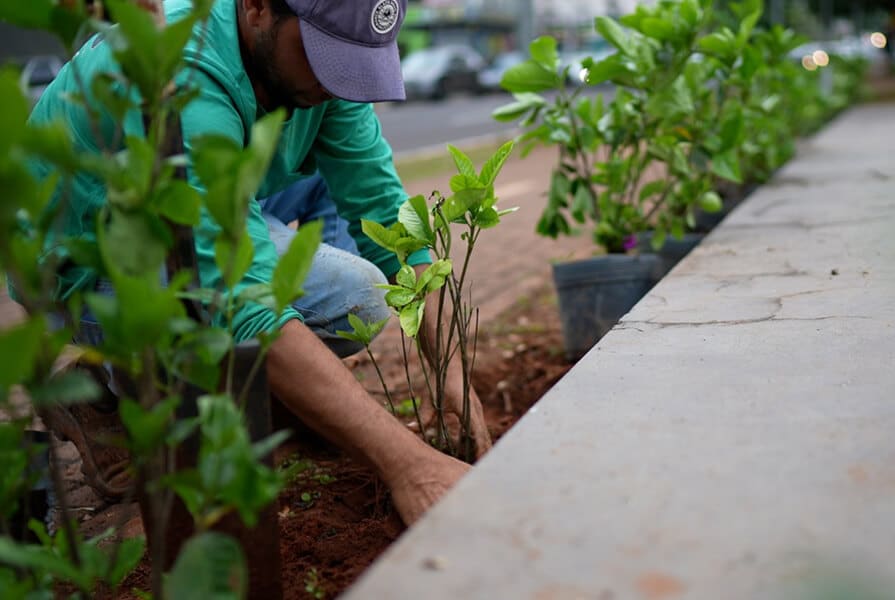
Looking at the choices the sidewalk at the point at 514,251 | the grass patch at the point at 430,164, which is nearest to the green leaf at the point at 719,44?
the sidewalk at the point at 514,251

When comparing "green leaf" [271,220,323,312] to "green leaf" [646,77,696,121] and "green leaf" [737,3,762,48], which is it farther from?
A: "green leaf" [737,3,762,48]

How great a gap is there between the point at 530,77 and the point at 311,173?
2.72 ft

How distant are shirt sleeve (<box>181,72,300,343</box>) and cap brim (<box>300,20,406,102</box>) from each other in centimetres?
20

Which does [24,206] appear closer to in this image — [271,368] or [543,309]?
[271,368]

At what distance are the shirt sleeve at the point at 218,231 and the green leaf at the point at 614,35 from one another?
1.52m

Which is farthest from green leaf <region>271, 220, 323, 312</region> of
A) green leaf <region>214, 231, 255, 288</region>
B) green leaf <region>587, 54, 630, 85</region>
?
green leaf <region>587, 54, 630, 85</region>

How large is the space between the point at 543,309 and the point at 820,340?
235 centimetres

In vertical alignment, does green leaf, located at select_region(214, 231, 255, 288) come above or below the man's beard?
below

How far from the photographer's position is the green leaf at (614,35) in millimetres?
3154

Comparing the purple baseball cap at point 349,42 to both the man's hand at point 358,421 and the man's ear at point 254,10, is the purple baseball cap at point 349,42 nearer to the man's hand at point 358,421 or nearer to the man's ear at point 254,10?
the man's ear at point 254,10

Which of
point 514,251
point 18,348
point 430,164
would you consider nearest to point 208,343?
point 18,348

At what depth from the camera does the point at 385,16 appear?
2109 millimetres

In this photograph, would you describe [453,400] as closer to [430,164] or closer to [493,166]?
[493,166]

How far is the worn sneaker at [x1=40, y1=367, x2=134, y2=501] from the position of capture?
2.40 m
